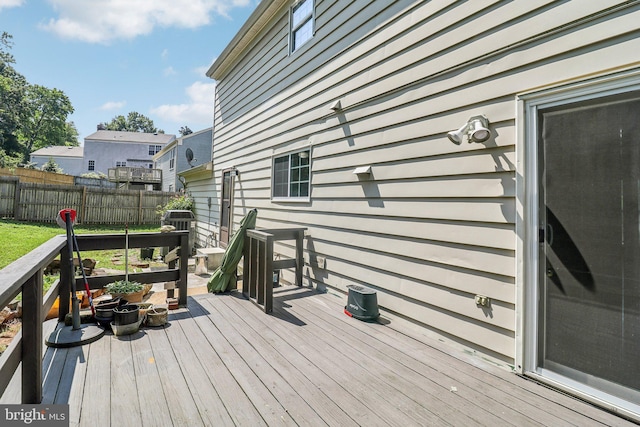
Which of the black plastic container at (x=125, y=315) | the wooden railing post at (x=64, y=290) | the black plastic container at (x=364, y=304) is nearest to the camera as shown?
the black plastic container at (x=125, y=315)

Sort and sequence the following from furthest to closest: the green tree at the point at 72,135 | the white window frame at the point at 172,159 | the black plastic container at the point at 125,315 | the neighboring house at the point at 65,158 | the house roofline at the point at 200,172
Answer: the green tree at the point at 72,135, the neighboring house at the point at 65,158, the white window frame at the point at 172,159, the house roofline at the point at 200,172, the black plastic container at the point at 125,315

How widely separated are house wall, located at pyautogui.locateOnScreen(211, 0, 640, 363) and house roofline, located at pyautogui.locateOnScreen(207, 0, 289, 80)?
4.93 ft

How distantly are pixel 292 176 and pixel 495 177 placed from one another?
11.4 feet

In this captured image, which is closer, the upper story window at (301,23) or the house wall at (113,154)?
the upper story window at (301,23)

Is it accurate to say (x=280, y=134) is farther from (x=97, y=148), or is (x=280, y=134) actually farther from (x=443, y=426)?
(x=97, y=148)

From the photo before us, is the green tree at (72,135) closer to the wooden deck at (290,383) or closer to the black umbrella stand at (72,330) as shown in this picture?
the black umbrella stand at (72,330)

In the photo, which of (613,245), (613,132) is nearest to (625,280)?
(613,245)

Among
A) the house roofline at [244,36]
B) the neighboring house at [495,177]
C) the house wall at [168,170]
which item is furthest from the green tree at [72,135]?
the neighboring house at [495,177]

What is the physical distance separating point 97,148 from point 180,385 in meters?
37.2

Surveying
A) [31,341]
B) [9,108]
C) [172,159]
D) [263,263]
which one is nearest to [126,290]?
[263,263]

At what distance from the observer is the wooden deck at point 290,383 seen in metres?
1.74

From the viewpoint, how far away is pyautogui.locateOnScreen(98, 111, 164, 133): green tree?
55.9 meters

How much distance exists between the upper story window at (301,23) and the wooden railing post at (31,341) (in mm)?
4843

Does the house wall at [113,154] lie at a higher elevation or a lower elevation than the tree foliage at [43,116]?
lower
